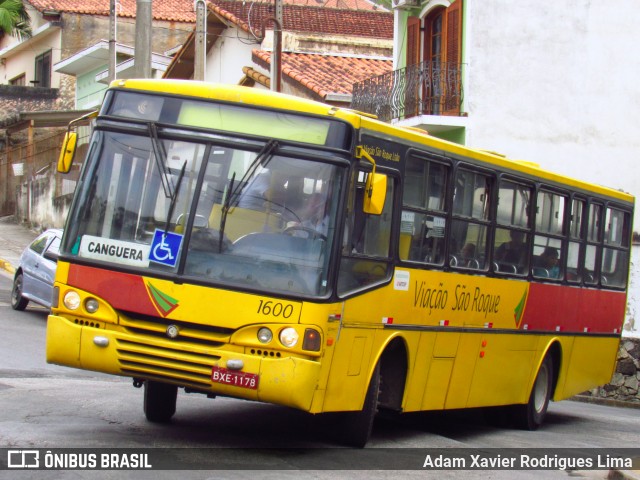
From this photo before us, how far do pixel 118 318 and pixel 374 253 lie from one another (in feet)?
7.35

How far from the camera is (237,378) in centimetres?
862

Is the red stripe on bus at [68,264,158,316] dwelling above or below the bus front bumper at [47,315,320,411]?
above

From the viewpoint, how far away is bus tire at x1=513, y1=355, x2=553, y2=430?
13844mm

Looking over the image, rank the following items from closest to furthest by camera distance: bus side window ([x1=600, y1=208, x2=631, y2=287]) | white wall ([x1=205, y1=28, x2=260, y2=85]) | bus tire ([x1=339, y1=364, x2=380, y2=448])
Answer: bus tire ([x1=339, y1=364, x2=380, y2=448])
bus side window ([x1=600, y1=208, x2=631, y2=287])
white wall ([x1=205, y1=28, x2=260, y2=85])

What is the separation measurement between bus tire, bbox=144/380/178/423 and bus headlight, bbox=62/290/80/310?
1543mm

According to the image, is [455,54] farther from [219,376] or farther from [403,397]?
[219,376]

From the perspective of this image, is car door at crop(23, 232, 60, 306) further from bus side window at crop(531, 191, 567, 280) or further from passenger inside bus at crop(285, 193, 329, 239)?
passenger inside bus at crop(285, 193, 329, 239)

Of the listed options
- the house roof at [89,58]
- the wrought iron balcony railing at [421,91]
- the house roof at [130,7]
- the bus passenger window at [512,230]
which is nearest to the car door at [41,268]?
the wrought iron balcony railing at [421,91]

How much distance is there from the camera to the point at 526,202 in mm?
12953

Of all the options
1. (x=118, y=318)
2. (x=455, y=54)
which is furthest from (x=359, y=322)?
(x=455, y=54)

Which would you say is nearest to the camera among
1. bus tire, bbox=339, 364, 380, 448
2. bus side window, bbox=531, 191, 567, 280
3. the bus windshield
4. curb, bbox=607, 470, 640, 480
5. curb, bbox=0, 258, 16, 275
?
the bus windshield

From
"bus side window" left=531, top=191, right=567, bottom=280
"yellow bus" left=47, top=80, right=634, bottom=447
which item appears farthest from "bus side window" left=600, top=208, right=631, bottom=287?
"yellow bus" left=47, top=80, right=634, bottom=447

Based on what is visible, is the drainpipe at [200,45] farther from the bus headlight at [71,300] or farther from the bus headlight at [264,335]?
the bus headlight at [264,335]

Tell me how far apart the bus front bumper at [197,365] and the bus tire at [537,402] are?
18.6 ft
